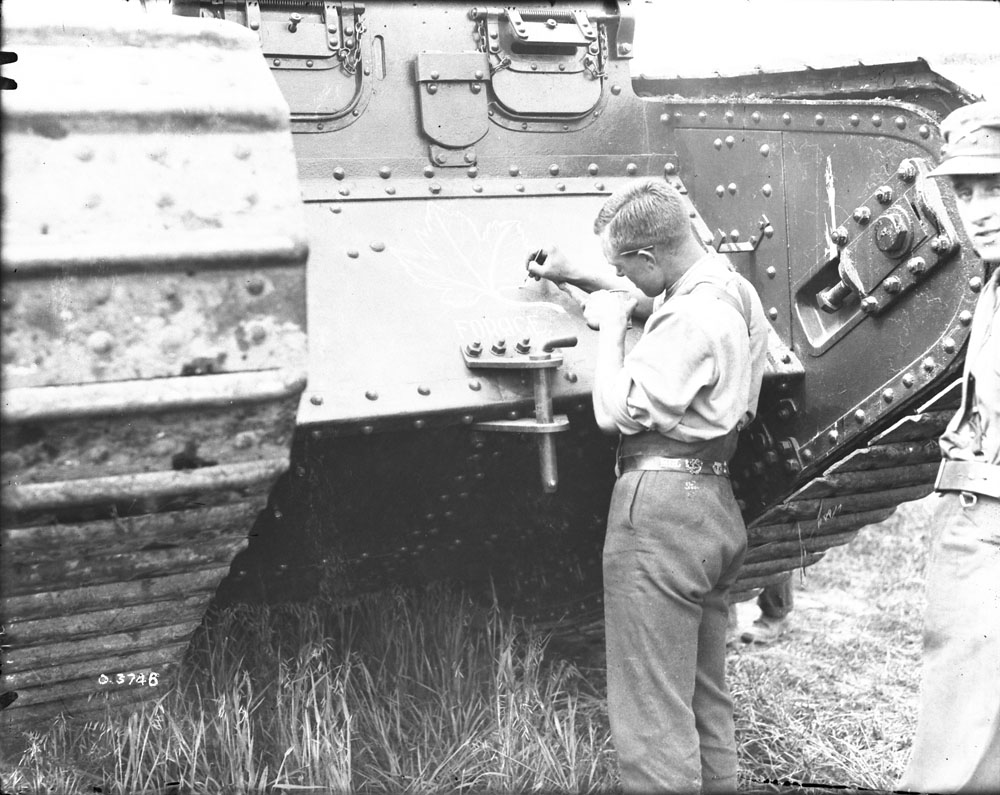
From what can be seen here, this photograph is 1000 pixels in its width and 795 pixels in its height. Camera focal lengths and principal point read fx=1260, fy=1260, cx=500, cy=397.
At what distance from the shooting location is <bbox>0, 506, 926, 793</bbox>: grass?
3.33 m

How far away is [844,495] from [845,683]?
1237 mm

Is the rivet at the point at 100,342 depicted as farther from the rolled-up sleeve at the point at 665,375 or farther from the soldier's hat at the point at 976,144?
the soldier's hat at the point at 976,144

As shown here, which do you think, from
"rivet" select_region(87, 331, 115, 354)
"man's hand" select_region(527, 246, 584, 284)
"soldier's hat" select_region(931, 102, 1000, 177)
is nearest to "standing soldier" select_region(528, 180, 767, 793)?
"man's hand" select_region(527, 246, 584, 284)

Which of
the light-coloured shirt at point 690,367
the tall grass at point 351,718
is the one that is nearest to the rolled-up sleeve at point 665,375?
the light-coloured shirt at point 690,367

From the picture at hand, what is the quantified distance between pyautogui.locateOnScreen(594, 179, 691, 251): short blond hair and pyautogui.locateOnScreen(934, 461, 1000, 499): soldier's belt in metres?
0.81

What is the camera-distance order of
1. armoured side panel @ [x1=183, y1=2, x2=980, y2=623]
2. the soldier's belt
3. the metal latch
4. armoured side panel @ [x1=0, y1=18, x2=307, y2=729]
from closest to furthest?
armoured side panel @ [x1=0, y1=18, x2=307, y2=729], the soldier's belt, the metal latch, armoured side panel @ [x1=183, y1=2, x2=980, y2=623]

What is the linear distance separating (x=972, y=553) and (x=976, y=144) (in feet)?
2.92

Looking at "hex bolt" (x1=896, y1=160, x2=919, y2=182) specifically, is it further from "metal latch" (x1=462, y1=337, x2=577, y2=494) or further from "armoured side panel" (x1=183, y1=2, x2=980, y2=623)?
"metal latch" (x1=462, y1=337, x2=577, y2=494)

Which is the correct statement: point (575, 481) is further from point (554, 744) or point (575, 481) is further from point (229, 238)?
point (229, 238)

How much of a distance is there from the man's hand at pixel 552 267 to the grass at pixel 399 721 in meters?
1.28

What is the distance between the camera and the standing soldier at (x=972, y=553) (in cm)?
271

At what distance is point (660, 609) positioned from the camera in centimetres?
301

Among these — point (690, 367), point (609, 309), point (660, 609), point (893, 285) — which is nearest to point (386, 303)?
point (609, 309)

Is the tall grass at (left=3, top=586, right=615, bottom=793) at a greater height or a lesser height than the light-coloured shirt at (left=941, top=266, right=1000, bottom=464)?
lesser
